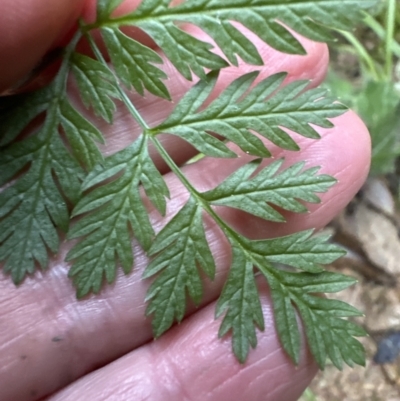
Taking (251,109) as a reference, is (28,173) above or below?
above

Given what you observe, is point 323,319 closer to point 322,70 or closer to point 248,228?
point 248,228

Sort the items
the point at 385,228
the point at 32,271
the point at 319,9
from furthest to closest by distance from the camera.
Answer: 1. the point at 385,228
2. the point at 32,271
3. the point at 319,9

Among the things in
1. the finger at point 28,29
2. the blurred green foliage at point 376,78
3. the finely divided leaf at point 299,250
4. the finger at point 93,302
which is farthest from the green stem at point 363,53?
the finger at point 28,29

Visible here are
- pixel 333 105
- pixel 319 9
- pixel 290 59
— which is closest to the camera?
pixel 319 9

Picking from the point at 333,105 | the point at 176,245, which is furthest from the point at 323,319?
the point at 333,105

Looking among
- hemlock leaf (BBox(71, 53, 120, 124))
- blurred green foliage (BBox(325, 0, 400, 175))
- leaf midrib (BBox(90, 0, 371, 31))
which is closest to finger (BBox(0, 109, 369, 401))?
hemlock leaf (BBox(71, 53, 120, 124))

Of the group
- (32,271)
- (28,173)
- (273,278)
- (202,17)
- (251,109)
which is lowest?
(273,278)

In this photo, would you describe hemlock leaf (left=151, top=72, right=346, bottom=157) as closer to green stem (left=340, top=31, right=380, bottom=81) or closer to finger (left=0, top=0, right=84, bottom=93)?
finger (left=0, top=0, right=84, bottom=93)
